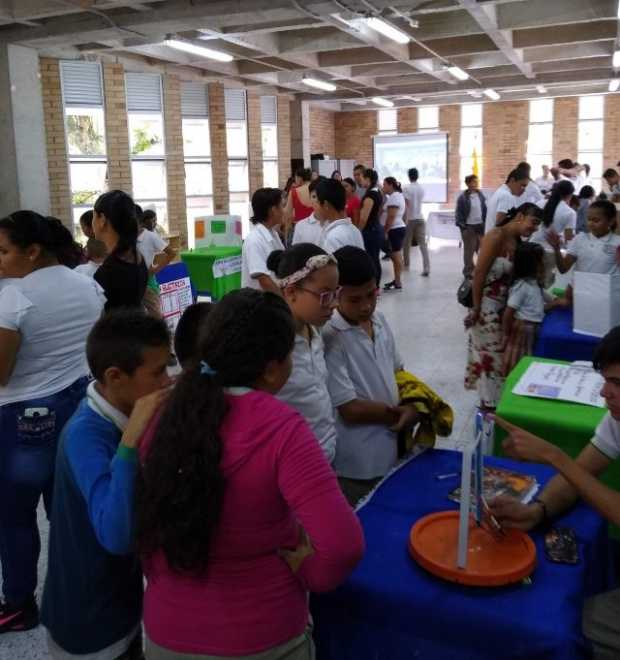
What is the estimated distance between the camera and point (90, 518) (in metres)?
1.23

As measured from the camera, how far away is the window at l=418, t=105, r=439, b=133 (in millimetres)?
15930

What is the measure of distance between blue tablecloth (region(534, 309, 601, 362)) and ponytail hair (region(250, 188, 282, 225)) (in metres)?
1.62

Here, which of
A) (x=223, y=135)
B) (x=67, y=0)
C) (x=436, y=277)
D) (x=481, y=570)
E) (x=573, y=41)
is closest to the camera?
(x=481, y=570)

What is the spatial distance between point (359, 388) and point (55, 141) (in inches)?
292

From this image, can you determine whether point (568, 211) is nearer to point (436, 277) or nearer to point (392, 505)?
point (436, 277)

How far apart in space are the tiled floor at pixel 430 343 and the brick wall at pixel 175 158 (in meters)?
3.27

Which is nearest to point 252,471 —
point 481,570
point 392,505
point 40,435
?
point 481,570

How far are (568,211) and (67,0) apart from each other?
15.9ft

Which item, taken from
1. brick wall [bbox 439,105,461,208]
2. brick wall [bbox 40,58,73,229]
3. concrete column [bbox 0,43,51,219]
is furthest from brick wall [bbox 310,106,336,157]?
concrete column [bbox 0,43,51,219]

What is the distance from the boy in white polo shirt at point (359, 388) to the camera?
1.88 meters

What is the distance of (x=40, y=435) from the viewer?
2.00 meters

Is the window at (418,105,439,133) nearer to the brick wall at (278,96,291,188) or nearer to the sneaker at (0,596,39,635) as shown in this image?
the brick wall at (278,96,291,188)

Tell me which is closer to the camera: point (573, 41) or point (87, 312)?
point (87, 312)

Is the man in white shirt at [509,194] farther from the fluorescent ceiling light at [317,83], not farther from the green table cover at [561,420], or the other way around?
the green table cover at [561,420]
